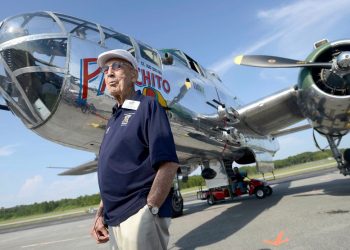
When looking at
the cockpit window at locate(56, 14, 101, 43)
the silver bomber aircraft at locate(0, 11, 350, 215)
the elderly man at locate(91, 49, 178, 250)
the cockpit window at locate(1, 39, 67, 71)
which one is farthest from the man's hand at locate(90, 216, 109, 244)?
the cockpit window at locate(56, 14, 101, 43)

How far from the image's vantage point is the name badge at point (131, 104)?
2.35 m

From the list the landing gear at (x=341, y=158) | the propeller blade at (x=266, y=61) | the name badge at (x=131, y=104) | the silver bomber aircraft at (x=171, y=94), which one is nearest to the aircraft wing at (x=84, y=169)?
the silver bomber aircraft at (x=171, y=94)

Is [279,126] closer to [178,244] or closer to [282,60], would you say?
[282,60]

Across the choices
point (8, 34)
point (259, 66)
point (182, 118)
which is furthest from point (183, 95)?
point (8, 34)

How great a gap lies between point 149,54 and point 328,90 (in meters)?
4.48

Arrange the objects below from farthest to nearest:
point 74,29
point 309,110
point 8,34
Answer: point 309,110, point 74,29, point 8,34

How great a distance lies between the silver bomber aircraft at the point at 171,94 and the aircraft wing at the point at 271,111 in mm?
30

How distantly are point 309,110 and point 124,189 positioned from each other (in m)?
7.53

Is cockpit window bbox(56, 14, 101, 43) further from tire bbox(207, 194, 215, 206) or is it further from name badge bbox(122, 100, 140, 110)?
tire bbox(207, 194, 215, 206)

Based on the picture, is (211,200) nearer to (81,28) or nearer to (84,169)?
(84,169)

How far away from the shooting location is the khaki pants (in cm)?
208

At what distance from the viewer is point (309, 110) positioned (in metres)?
8.66

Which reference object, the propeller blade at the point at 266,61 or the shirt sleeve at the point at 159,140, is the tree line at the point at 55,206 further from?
the shirt sleeve at the point at 159,140

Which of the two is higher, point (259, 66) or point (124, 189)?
point (259, 66)
